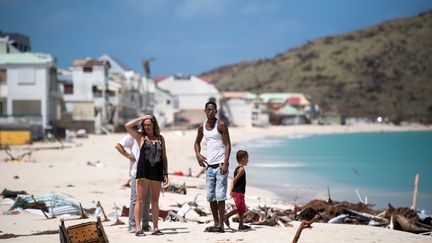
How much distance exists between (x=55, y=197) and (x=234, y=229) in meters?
4.16

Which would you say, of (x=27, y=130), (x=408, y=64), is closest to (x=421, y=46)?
(x=408, y=64)

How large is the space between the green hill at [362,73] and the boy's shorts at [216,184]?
110107 mm

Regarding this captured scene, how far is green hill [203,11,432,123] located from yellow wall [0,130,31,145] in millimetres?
90553

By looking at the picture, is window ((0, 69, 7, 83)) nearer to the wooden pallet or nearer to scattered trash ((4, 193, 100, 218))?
scattered trash ((4, 193, 100, 218))

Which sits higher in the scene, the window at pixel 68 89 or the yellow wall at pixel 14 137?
the window at pixel 68 89

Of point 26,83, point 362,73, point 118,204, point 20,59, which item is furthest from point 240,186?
point 362,73

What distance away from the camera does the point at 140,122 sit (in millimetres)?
8531

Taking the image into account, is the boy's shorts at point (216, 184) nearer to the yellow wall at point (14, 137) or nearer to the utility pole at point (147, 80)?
the yellow wall at point (14, 137)

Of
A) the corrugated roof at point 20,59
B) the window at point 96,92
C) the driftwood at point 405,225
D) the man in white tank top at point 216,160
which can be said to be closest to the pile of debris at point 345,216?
the driftwood at point 405,225

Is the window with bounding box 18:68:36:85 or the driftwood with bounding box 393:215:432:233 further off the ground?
the window with bounding box 18:68:36:85

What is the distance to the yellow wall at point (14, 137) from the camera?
34.0 meters

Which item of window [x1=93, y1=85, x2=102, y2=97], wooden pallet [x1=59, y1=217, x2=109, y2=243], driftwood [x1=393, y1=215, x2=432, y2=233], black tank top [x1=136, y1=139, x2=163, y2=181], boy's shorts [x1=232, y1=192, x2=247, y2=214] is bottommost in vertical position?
driftwood [x1=393, y1=215, x2=432, y2=233]

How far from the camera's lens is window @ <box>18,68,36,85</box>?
4278 cm

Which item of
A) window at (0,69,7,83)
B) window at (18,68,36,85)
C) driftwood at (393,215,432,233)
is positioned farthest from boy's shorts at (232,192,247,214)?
window at (0,69,7,83)
